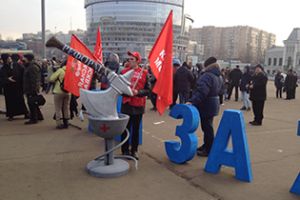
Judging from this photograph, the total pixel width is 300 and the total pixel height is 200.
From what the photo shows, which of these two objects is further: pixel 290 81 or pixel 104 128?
pixel 290 81

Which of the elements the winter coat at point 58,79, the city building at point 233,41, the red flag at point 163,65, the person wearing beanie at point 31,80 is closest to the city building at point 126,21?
the city building at point 233,41

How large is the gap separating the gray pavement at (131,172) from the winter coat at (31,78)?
99cm

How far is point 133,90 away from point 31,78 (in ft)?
12.6

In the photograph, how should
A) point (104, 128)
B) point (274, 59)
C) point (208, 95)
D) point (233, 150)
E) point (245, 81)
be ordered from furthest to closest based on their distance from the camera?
point (274, 59) < point (245, 81) < point (208, 95) < point (233, 150) < point (104, 128)

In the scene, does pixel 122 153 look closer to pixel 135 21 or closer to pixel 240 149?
pixel 240 149

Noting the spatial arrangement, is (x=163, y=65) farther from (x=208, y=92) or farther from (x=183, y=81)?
(x=183, y=81)

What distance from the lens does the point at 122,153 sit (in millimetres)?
5250

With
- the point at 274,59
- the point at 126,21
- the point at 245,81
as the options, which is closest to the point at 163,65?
the point at 245,81

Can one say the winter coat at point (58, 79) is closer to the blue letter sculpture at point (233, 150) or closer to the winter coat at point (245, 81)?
the blue letter sculpture at point (233, 150)

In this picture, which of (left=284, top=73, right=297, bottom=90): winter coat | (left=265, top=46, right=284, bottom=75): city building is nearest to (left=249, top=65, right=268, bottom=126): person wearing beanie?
(left=284, top=73, right=297, bottom=90): winter coat

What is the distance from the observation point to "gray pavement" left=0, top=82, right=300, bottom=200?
381 cm

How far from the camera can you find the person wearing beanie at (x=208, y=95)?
5.01 metres

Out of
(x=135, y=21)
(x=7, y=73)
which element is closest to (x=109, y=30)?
(x=135, y=21)

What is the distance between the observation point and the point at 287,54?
92750 mm
